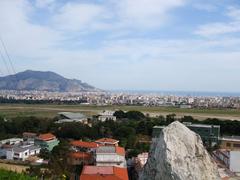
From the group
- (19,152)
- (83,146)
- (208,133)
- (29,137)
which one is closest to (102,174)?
(83,146)

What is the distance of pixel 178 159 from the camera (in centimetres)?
474

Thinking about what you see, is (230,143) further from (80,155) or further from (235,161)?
(80,155)

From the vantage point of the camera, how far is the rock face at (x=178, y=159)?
471 centimetres

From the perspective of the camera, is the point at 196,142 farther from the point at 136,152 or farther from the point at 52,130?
the point at 52,130

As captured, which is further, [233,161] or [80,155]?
[80,155]

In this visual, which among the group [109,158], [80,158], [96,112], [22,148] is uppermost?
[96,112]

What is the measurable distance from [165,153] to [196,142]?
1.51 ft

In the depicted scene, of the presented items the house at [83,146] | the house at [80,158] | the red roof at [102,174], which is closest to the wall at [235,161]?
the red roof at [102,174]

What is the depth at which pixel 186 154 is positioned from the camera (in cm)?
480

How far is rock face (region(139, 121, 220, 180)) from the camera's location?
15.5 ft

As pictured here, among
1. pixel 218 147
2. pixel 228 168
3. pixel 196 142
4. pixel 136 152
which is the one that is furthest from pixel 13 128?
pixel 196 142

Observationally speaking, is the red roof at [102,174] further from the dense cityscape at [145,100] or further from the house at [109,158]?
the dense cityscape at [145,100]

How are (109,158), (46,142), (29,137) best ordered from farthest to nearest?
(29,137), (46,142), (109,158)

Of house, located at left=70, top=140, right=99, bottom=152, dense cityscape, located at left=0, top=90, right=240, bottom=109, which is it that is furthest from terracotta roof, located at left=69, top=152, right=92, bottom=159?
dense cityscape, located at left=0, top=90, right=240, bottom=109
